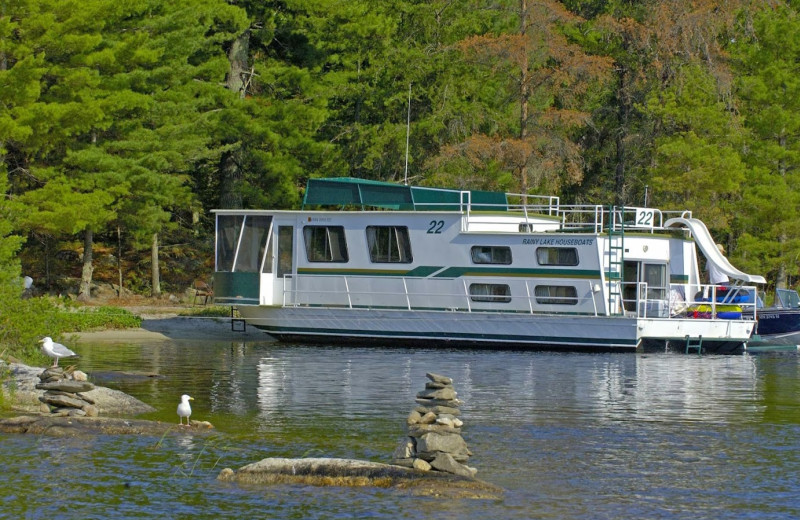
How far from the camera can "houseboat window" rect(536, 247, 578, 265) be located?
97.1ft

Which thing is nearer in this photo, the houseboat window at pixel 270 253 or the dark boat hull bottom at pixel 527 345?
the dark boat hull bottom at pixel 527 345

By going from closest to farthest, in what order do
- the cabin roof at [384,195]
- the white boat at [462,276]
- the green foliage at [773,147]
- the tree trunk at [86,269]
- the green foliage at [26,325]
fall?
the green foliage at [26,325]
the white boat at [462,276]
the cabin roof at [384,195]
the tree trunk at [86,269]
the green foliage at [773,147]

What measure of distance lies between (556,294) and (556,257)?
949mm

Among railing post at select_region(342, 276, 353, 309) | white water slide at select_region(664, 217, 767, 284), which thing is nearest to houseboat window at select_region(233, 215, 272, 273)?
railing post at select_region(342, 276, 353, 309)

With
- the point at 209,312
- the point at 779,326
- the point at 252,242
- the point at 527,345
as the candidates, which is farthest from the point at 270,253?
the point at 779,326

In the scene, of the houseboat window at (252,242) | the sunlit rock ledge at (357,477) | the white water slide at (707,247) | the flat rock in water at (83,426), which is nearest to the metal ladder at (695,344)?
the white water slide at (707,247)

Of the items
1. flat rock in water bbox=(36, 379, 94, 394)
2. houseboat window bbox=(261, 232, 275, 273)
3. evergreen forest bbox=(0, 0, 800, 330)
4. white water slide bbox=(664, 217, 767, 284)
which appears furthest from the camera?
evergreen forest bbox=(0, 0, 800, 330)

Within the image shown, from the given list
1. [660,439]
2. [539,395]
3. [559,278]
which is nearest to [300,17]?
[559,278]

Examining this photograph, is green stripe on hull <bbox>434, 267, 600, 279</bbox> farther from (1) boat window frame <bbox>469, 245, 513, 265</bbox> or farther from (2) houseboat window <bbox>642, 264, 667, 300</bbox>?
(2) houseboat window <bbox>642, 264, 667, 300</bbox>

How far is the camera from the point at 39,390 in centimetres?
1916

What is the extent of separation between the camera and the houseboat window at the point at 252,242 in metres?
31.9

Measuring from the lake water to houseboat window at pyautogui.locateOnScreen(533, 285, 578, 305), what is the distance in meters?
2.45

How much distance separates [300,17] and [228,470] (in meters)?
31.1

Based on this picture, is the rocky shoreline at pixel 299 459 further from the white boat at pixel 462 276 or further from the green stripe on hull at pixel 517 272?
the green stripe on hull at pixel 517 272
